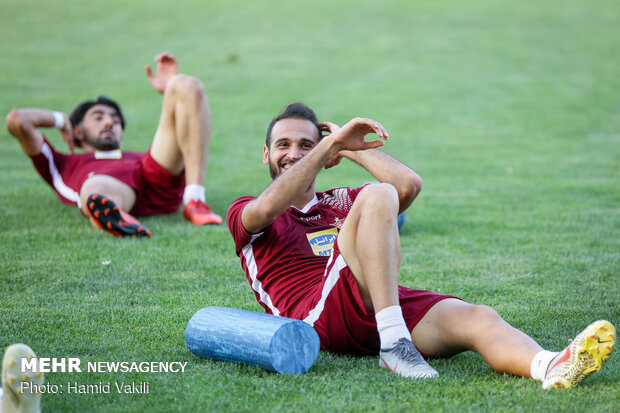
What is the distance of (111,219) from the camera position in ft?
20.1

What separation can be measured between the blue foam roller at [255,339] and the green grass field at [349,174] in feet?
0.25

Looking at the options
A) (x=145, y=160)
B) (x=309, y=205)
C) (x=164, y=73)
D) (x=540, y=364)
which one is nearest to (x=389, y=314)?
(x=540, y=364)

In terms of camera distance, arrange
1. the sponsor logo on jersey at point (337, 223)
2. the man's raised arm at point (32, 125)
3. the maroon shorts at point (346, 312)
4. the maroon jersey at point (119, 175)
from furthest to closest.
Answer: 1. the maroon jersey at point (119, 175)
2. the man's raised arm at point (32, 125)
3. the sponsor logo on jersey at point (337, 223)
4. the maroon shorts at point (346, 312)

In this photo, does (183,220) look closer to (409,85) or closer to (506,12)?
(409,85)

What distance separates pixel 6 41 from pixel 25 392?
1938 cm

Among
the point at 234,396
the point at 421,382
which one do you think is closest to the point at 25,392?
the point at 234,396

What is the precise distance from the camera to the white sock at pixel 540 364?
3.10 m

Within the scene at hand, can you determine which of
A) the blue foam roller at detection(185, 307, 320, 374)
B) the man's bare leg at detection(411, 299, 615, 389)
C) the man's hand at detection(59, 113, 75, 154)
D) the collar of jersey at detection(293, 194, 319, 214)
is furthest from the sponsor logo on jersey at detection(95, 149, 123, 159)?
the man's bare leg at detection(411, 299, 615, 389)

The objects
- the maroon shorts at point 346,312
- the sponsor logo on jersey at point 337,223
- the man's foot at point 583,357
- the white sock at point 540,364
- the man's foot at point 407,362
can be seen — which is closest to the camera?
the man's foot at point 583,357

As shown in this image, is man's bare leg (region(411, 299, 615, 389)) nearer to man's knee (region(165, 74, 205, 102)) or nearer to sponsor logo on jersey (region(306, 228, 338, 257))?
sponsor logo on jersey (region(306, 228, 338, 257))

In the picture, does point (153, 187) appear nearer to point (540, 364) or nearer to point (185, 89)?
point (185, 89)

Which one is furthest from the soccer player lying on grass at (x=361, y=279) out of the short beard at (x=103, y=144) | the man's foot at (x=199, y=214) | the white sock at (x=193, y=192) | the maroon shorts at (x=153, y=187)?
the short beard at (x=103, y=144)

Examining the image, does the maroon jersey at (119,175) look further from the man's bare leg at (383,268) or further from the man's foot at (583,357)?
the man's foot at (583,357)

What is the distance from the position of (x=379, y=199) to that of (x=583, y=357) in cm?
110
